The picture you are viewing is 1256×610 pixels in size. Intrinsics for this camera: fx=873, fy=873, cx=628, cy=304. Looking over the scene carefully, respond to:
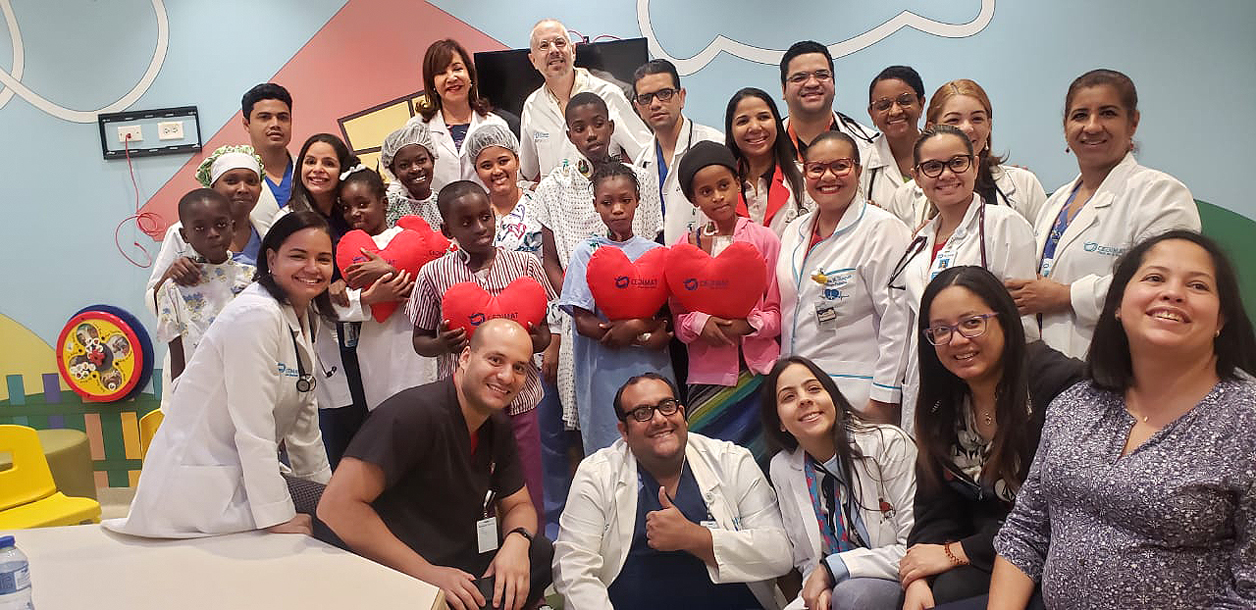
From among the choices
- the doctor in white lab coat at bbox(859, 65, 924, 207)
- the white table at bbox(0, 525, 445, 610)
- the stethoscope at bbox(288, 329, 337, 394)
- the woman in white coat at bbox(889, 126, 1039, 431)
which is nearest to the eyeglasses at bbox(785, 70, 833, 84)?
the doctor in white lab coat at bbox(859, 65, 924, 207)

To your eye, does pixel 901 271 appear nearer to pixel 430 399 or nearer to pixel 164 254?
pixel 430 399

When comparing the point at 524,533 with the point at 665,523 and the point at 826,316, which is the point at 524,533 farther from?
the point at 826,316

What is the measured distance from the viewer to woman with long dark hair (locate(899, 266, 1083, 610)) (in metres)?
2.33

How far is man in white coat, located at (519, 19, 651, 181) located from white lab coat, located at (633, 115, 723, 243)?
0.36 metres

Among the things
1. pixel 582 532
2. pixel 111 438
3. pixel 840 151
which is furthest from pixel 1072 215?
pixel 111 438

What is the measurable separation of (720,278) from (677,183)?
31.6 inches

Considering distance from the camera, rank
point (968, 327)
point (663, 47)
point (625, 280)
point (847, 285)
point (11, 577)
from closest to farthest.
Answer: point (11, 577) → point (968, 327) → point (847, 285) → point (625, 280) → point (663, 47)

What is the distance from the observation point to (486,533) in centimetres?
284

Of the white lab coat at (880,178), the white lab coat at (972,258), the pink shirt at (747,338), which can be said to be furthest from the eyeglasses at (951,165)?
the white lab coat at (880,178)

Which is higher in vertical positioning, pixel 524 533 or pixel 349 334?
pixel 349 334

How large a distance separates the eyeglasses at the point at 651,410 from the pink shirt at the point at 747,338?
37cm

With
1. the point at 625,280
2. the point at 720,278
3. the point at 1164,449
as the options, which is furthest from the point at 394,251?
the point at 1164,449

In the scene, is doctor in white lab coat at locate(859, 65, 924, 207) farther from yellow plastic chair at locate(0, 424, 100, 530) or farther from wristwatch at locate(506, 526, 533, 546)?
yellow plastic chair at locate(0, 424, 100, 530)

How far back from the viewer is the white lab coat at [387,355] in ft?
→ 12.2
